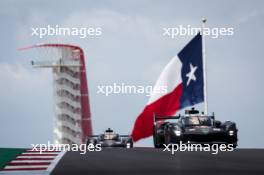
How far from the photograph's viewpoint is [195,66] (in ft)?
106

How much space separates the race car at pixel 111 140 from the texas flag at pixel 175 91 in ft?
19.4

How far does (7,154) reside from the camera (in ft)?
64.4

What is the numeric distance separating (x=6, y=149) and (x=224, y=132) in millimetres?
8107

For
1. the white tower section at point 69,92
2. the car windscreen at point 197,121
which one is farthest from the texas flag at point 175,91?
the white tower section at point 69,92

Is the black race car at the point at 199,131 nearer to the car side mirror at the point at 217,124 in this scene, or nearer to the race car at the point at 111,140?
the car side mirror at the point at 217,124

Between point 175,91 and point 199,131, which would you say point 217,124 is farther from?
point 175,91

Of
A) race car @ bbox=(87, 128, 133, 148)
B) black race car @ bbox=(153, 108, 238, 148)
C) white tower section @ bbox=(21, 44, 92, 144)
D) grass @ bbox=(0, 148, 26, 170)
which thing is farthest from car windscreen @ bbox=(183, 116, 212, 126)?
white tower section @ bbox=(21, 44, 92, 144)

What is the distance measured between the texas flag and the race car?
5.91m

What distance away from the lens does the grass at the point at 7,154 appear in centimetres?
1756

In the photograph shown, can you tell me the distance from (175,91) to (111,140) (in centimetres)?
827

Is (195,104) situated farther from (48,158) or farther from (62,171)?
(62,171)

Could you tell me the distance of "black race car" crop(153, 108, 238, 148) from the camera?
81.8ft

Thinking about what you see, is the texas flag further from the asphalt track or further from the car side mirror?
the asphalt track

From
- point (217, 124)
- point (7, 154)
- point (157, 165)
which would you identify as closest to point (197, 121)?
point (217, 124)
